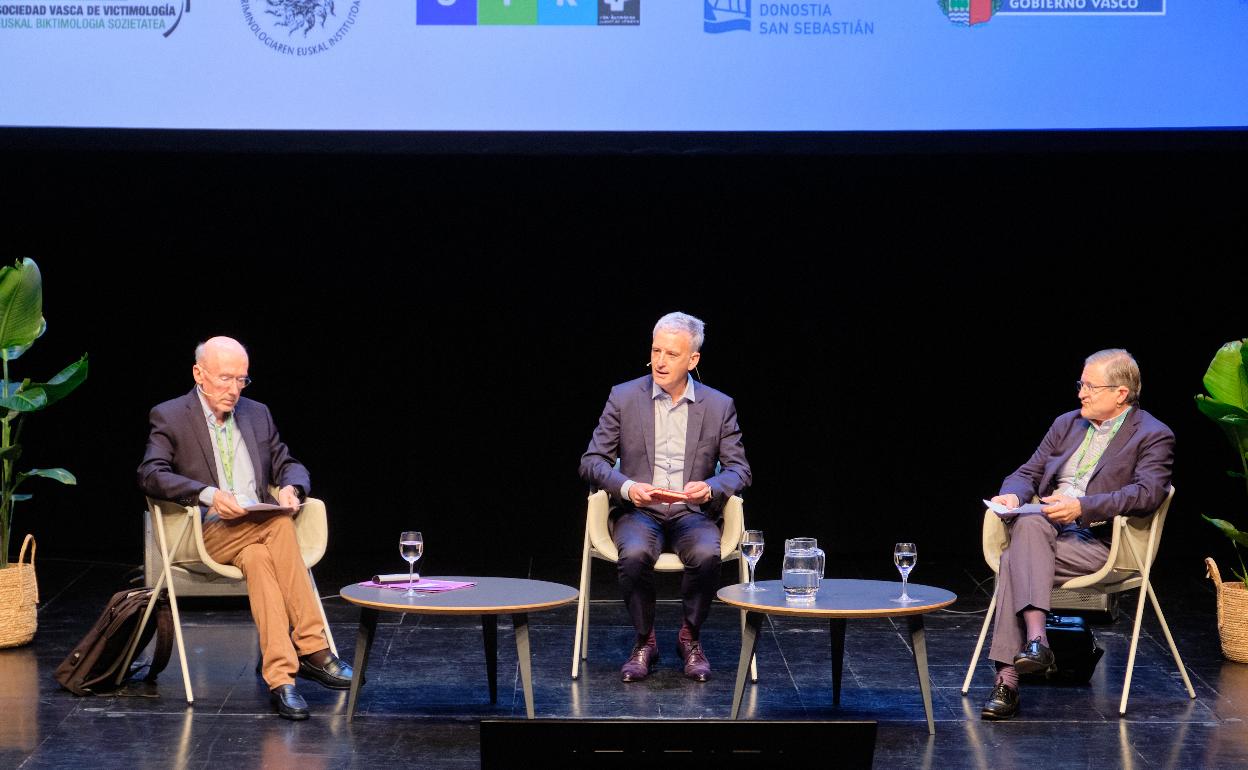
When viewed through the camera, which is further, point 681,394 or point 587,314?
point 587,314

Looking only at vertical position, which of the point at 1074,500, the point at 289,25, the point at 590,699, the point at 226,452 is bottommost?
the point at 590,699

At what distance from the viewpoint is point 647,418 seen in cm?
521

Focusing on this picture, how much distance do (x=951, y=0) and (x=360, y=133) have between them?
237cm

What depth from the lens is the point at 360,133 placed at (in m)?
5.95

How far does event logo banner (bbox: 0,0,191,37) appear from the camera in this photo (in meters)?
5.84

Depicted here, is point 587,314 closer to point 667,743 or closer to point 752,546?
point 752,546

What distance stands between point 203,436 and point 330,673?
890 millimetres

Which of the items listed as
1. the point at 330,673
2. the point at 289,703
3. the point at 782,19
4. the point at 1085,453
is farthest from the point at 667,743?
the point at 782,19

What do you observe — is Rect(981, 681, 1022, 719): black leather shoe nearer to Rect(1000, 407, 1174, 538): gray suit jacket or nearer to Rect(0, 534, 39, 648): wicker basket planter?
Rect(1000, 407, 1174, 538): gray suit jacket

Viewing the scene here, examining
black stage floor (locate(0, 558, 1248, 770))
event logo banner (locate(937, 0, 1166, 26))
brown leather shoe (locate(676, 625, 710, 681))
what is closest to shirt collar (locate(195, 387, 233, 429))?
black stage floor (locate(0, 558, 1248, 770))

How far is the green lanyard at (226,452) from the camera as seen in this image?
4.96 metres

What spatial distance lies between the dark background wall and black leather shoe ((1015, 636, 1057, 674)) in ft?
7.89

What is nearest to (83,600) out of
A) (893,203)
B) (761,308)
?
(761,308)

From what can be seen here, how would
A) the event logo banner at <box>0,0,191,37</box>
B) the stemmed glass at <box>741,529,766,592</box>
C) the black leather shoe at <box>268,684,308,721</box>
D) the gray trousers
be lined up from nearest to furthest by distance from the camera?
the black leather shoe at <box>268,684,308,721</box>
the stemmed glass at <box>741,529,766,592</box>
the gray trousers
the event logo banner at <box>0,0,191,37</box>
